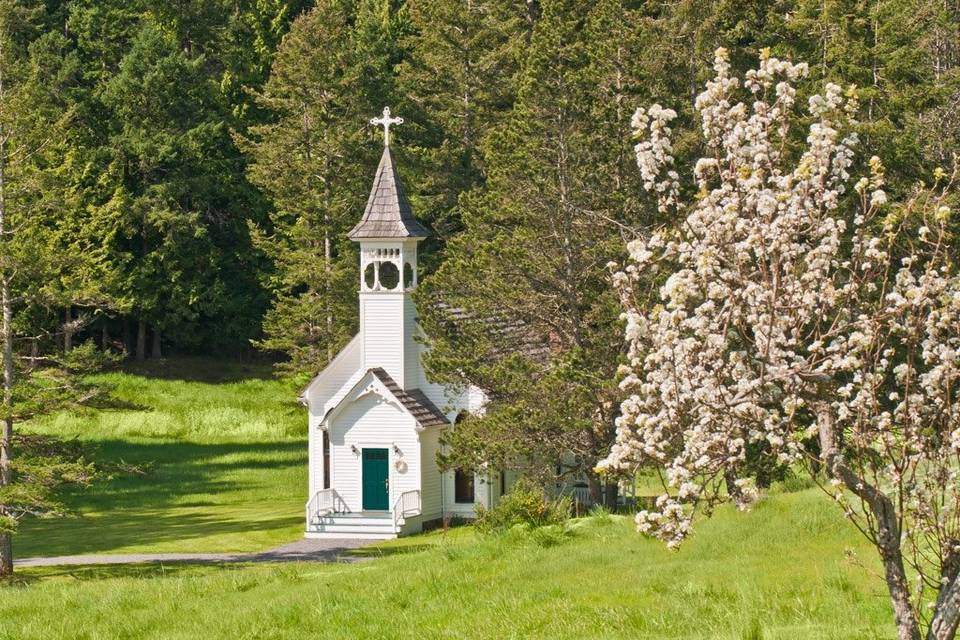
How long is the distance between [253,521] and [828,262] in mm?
28516

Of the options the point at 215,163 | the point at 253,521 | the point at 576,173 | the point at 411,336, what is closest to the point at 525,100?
the point at 576,173

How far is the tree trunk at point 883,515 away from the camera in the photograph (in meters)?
10.5

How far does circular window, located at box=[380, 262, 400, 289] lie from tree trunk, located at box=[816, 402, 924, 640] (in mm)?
27086

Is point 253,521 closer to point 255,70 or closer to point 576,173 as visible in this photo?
point 576,173

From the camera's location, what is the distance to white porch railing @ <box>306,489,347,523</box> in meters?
35.4

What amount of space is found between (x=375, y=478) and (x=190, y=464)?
43.6ft

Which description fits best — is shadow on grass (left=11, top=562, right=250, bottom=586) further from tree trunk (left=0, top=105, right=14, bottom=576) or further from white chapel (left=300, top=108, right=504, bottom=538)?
white chapel (left=300, top=108, right=504, bottom=538)

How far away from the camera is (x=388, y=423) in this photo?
35.7 metres

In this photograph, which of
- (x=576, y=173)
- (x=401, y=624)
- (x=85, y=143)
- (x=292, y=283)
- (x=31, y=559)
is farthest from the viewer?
(x=85, y=143)

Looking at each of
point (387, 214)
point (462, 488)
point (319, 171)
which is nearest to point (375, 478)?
point (462, 488)

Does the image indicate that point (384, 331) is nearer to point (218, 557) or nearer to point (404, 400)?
point (404, 400)

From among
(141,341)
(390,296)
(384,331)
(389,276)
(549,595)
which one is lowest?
(549,595)

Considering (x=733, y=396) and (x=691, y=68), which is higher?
(x=691, y=68)

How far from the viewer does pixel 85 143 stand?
195ft
